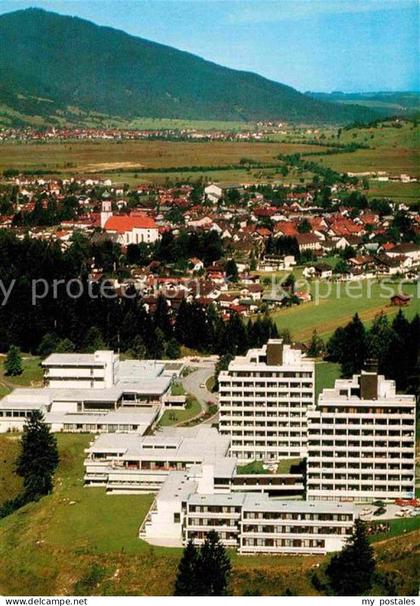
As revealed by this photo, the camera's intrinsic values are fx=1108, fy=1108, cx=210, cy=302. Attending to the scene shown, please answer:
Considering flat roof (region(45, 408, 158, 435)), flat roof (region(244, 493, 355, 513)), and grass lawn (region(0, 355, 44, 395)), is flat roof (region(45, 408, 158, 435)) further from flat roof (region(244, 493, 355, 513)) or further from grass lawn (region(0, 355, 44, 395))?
flat roof (region(244, 493, 355, 513))

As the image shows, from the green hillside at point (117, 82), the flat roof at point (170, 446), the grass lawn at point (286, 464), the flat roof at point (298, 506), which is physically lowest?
the grass lawn at point (286, 464)

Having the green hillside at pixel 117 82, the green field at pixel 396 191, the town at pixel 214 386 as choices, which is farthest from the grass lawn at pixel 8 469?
the green hillside at pixel 117 82

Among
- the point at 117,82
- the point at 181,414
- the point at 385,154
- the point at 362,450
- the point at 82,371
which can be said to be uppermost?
Result: the point at 117,82

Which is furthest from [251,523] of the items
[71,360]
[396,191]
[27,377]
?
[396,191]

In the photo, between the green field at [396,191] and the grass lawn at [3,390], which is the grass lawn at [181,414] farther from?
the green field at [396,191]

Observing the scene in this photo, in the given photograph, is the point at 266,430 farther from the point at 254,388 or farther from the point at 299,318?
the point at 299,318

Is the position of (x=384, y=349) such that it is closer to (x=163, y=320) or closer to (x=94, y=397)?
(x=163, y=320)
